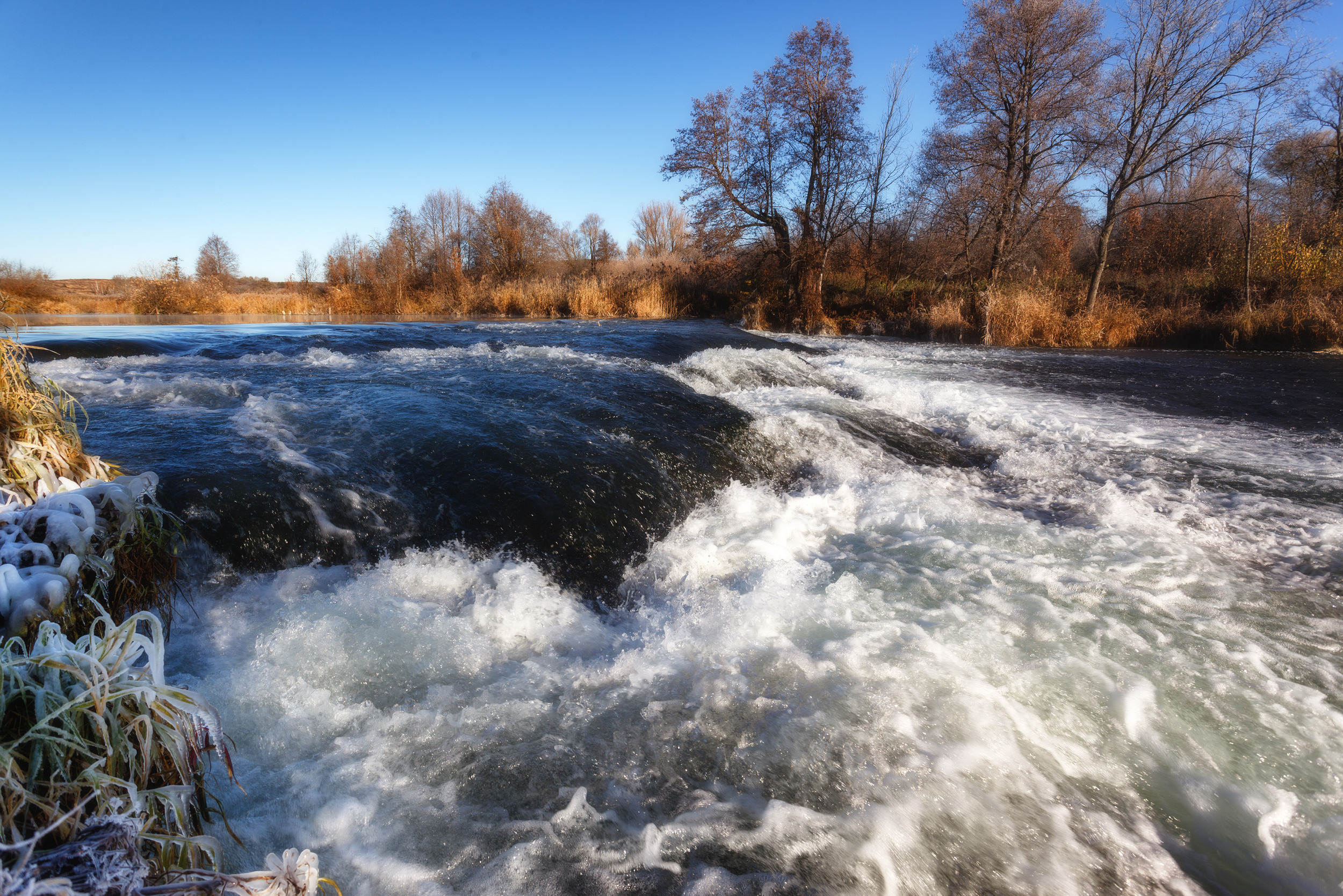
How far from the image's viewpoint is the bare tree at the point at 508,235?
102 ft

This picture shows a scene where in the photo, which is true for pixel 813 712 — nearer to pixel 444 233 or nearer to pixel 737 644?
pixel 737 644

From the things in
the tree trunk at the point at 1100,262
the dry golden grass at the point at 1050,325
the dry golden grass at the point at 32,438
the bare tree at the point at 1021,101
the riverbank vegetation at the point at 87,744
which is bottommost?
the riverbank vegetation at the point at 87,744

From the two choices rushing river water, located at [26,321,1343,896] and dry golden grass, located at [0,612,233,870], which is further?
rushing river water, located at [26,321,1343,896]

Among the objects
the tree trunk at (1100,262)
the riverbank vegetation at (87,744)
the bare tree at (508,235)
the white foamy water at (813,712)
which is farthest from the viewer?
the bare tree at (508,235)

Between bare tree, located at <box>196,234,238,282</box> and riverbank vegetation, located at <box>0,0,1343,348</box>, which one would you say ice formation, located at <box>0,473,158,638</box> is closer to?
riverbank vegetation, located at <box>0,0,1343,348</box>

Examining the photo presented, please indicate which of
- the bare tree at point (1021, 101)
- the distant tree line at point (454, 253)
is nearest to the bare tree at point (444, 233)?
the distant tree line at point (454, 253)

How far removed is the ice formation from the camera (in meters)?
1.63

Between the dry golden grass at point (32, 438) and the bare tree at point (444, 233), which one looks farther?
the bare tree at point (444, 233)

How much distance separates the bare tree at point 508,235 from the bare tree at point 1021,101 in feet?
68.3

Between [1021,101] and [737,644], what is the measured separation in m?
20.0

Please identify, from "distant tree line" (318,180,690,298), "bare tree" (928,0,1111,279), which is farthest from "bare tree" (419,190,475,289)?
"bare tree" (928,0,1111,279)

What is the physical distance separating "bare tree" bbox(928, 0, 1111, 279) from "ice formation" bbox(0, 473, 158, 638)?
19.6 m

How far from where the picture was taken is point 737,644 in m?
2.95

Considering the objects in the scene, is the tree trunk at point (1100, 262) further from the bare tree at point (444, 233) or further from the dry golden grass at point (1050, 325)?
the bare tree at point (444, 233)
